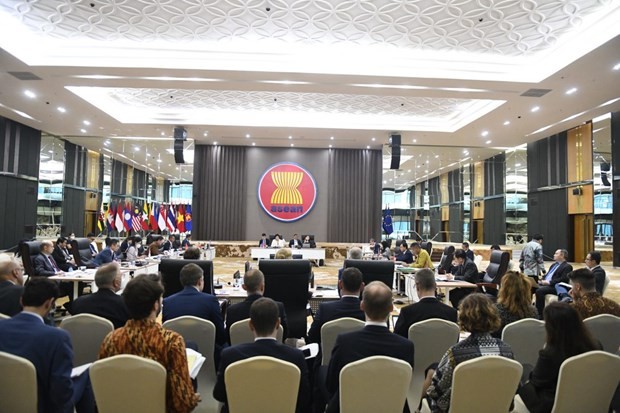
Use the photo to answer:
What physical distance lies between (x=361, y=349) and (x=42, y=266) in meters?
6.78

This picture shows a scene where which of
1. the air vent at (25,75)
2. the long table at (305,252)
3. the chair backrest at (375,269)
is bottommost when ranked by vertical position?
the long table at (305,252)

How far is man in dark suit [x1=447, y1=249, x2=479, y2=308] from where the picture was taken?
6652 millimetres

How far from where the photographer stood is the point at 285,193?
15.9m

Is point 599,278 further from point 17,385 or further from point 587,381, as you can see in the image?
point 17,385

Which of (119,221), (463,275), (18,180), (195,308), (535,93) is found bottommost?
(463,275)

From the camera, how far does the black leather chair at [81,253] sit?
821 centimetres

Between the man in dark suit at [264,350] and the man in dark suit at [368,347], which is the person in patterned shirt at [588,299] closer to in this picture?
the man in dark suit at [368,347]

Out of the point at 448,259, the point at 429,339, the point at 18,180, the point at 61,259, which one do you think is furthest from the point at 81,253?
the point at 429,339

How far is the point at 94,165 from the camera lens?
57.7 feet

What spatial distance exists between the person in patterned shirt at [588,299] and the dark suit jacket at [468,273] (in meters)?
3.33

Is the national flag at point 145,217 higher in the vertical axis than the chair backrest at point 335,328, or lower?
higher

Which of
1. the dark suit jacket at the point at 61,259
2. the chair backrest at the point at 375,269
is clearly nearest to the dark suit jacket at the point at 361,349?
the chair backrest at the point at 375,269

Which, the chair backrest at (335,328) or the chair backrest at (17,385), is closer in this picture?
the chair backrest at (17,385)

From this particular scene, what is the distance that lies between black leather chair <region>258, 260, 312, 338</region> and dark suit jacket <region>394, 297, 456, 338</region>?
1549 millimetres
